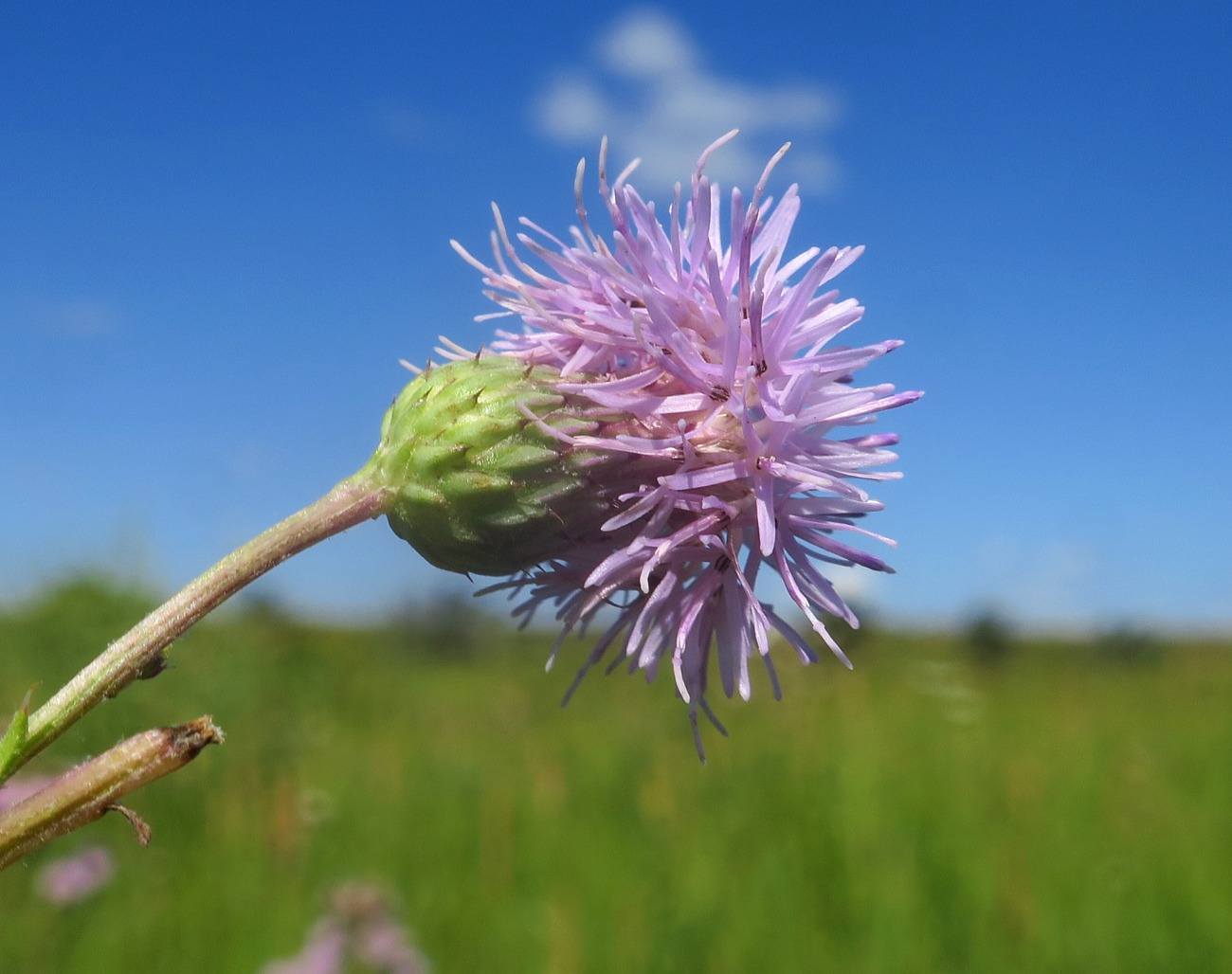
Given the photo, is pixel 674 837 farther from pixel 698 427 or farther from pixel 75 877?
pixel 698 427

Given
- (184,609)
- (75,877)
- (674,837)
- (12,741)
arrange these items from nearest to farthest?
1. (12,741)
2. (184,609)
3. (75,877)
4. (674,837)

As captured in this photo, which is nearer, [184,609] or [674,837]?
[184,609]

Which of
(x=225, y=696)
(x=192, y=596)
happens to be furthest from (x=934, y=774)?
(x=192, y=596)

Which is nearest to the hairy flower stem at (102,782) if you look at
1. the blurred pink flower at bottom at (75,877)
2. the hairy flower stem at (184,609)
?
the hairy flower stem at (184,609)

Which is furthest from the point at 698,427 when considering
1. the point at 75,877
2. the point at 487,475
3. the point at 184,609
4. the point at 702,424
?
the point at 75,877

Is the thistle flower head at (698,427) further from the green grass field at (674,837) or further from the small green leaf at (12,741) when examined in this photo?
the green grass field at (674,837)

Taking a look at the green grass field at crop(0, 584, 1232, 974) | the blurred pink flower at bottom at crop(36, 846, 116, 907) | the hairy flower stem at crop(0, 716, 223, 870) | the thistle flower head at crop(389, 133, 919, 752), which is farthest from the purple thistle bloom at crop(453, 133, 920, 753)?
the blurred pink flower at bottom at crop(36, 846, 116, 907)

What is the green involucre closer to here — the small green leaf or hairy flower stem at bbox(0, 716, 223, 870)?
hairy flower stem at bbox(0, 716, 223, 870)

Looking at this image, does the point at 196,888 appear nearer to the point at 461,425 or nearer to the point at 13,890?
the point at 13,890
